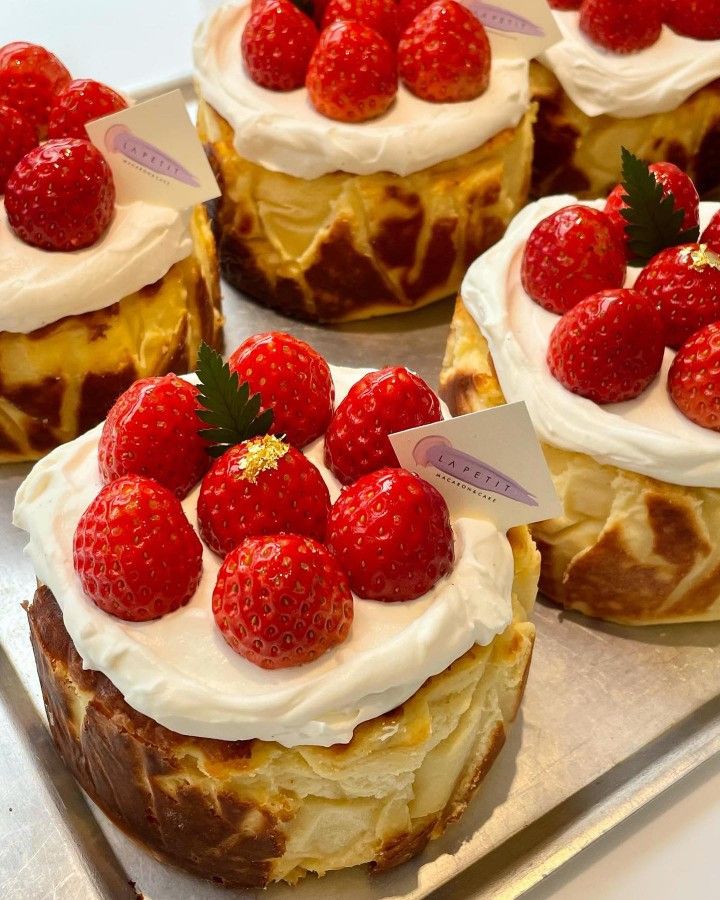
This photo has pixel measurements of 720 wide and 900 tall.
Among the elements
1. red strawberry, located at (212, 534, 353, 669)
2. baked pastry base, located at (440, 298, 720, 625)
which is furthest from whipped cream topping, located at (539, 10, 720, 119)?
red strawberry, located at (212, 534, 353, 669)

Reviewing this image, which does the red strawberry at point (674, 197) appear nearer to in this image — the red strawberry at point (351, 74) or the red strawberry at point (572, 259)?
the red strawberry at point (572, 259)

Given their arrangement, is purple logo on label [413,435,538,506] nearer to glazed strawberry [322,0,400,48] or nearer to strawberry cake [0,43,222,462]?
strawberry cake [0,43,222,462]

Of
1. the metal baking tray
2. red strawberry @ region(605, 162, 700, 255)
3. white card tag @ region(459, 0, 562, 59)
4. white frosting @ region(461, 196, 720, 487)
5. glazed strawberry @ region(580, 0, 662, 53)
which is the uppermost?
white card tag @ region(459, 0, 562, 59)

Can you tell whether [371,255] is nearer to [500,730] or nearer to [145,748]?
[500,730]

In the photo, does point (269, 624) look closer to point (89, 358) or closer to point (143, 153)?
point (89, 358)

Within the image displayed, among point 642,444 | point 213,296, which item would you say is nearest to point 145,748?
point 642,444

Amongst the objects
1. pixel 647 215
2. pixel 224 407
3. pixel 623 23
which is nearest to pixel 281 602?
pixel 224 407
